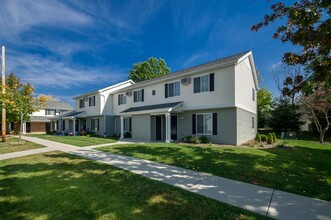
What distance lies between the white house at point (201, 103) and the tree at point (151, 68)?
20.9 meters

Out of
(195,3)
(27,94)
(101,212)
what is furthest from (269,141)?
(27,94)

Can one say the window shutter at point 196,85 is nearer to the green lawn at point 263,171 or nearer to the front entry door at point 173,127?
the front entry door at point 173,127

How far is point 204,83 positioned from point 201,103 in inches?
62.2

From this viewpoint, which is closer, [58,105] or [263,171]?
[263,171]

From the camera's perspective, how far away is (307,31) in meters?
5.13

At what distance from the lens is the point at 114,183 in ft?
17.7

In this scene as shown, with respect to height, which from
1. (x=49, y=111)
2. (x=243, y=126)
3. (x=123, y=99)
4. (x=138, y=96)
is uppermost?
(x=138, y=96)

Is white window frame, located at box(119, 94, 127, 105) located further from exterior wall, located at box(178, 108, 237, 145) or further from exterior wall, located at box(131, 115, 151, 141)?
exterior wall, located at box(178, 108, 237, 145)

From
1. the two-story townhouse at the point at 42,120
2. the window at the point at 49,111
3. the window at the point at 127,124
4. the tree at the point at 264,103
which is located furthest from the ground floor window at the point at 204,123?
the window at the point at 49,111

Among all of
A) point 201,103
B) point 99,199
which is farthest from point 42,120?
point 99,199

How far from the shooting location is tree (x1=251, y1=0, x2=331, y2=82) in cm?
471

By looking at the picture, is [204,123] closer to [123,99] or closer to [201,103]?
[201,103]

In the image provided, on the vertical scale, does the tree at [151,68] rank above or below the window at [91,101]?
above

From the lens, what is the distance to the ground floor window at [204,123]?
14.3 metres
